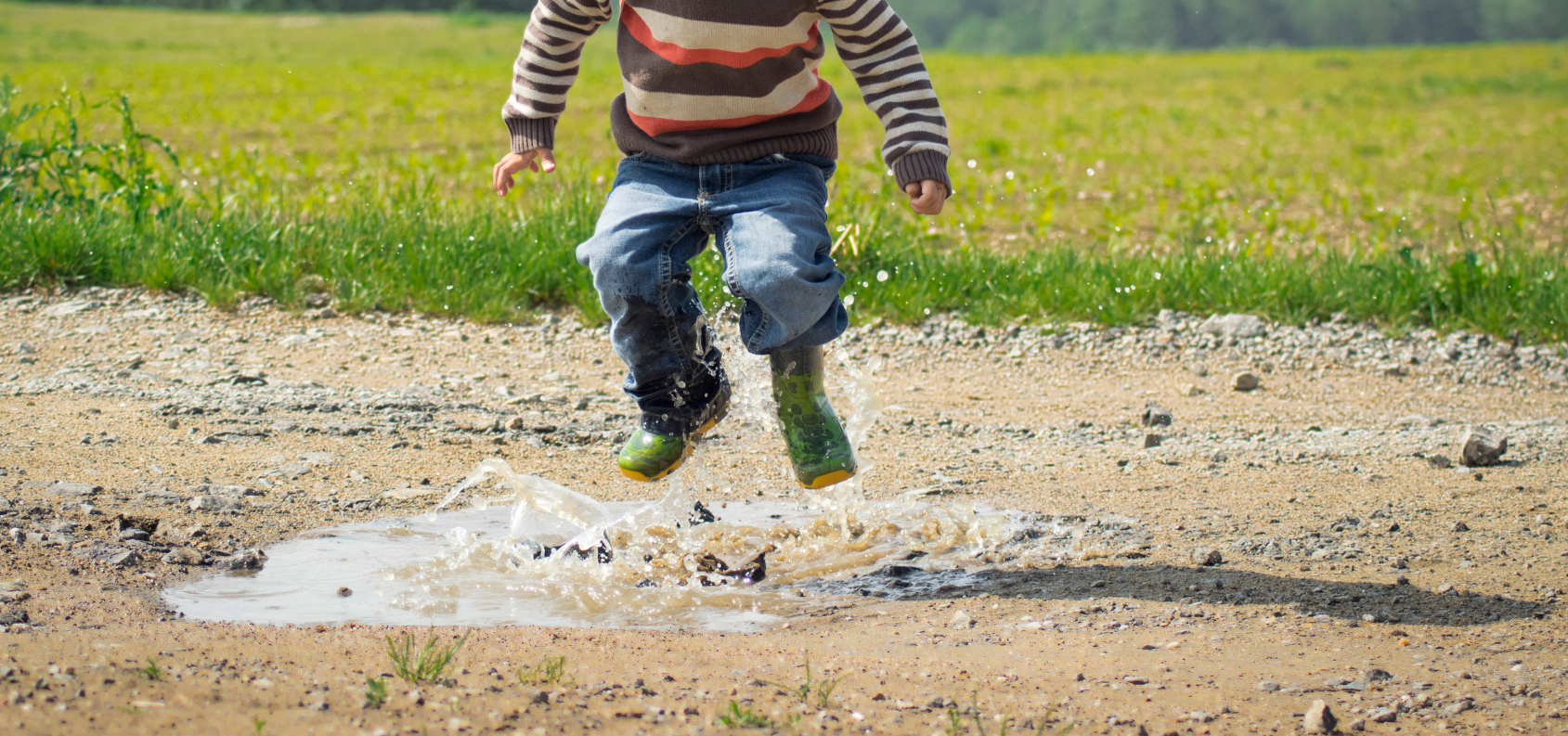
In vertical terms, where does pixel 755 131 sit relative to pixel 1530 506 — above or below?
above

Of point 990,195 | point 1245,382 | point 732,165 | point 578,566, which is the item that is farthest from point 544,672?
point 990,195

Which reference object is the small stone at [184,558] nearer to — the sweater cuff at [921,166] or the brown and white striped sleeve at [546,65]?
the brown and white striped sleeve at [546,65]

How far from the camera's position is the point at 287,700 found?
1757mm

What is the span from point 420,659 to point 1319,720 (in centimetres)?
130

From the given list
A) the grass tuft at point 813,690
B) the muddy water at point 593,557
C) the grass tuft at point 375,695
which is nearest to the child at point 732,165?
the muddy water at point 593,557

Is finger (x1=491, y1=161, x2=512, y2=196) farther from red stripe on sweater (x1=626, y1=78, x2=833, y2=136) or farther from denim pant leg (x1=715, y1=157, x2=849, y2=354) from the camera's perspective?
denim pant leg (x1=715, y1=157, x2=849, y2=354)

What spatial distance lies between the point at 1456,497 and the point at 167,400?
347cm

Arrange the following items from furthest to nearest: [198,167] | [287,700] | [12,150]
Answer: [198,167] → [12,150] → [287,700]

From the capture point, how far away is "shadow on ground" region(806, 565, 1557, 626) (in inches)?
95.1

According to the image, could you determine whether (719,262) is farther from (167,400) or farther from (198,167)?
(198,167)

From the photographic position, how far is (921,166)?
2742mm

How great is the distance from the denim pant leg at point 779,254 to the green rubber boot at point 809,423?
0.21 feet

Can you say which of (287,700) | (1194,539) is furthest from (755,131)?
(287,700)

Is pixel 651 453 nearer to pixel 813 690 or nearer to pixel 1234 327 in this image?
pixel 813 690
